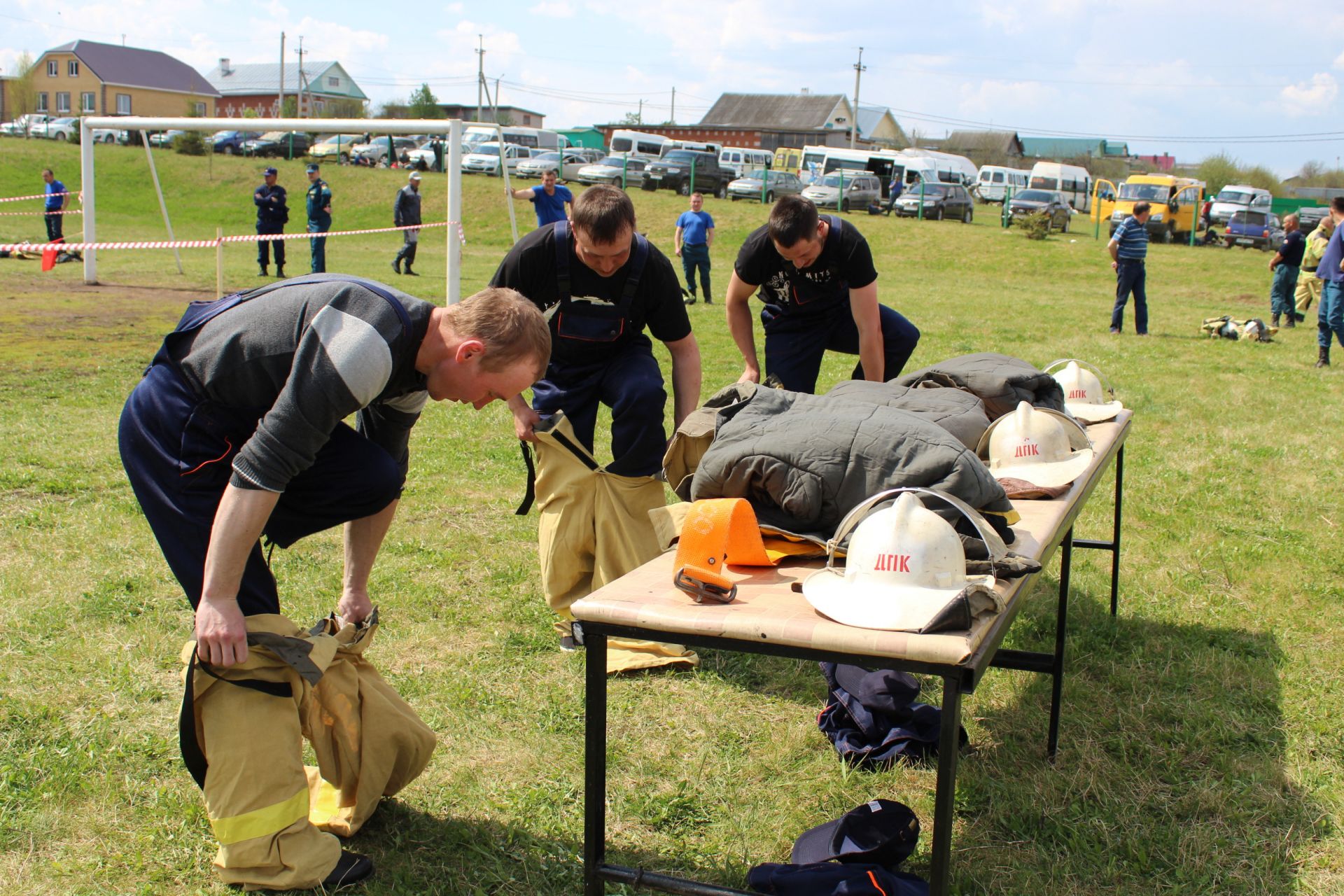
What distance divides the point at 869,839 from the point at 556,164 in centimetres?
3483

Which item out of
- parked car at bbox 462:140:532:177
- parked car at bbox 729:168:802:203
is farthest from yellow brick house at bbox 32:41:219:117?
parked car at bbox 729:168:802:203

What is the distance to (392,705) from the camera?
268 cm

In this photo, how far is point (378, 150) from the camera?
130 feet

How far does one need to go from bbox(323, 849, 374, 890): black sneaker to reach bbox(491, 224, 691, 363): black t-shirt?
1.90m

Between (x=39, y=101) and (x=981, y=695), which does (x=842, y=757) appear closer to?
(x=981, y=695)

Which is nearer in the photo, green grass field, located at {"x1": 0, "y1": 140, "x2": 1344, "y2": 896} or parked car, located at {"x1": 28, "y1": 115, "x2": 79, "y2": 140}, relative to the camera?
green grass field, located at {"x1": 0, "y1": 140, "x2": 1344, "y2": 896}

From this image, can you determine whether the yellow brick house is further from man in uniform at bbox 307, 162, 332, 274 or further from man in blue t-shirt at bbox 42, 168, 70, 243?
man in uniform at bbox 307, 162, 332, 274

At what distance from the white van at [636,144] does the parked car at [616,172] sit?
789 centimetres

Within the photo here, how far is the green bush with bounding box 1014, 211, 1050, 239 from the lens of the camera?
28.2 meters

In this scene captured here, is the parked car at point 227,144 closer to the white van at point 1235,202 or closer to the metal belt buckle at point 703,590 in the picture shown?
the white van at point 1235,202

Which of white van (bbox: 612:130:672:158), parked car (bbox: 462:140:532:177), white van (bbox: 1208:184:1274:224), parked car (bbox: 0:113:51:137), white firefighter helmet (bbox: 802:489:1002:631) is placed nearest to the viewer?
white firefighter helmet (bbox: 802:489:1002:631)

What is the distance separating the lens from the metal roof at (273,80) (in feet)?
291

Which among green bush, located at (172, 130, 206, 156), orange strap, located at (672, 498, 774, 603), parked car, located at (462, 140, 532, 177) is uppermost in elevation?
green bush, located at (172, 130, 206, 156)

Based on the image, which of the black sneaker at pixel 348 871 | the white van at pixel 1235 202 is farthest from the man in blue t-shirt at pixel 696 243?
the white van at pixel 1235 202
